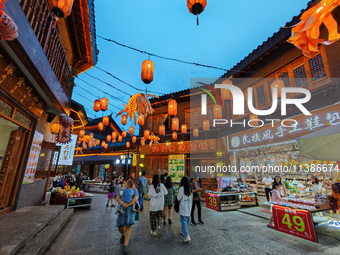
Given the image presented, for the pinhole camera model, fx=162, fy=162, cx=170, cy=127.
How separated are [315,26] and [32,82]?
8.24 metres

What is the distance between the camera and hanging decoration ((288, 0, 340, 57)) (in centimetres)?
240

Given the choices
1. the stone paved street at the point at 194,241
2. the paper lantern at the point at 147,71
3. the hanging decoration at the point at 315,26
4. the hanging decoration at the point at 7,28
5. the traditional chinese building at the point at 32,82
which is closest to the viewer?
the hanging decoration at the point at 315,26

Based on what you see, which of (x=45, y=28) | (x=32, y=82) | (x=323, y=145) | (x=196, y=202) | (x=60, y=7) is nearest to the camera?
(x=60, y=7)

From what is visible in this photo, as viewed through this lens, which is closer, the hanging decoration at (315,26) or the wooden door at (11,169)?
the hanging decoration at (315,26)

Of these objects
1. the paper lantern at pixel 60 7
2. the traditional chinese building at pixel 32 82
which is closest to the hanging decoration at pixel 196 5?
the paper lantern at pixel 60 7

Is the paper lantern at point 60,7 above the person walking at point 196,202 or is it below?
above

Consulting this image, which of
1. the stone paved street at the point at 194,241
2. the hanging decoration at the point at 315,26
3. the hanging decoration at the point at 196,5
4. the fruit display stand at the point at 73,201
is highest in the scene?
the hanging decoration at the point at 196,5

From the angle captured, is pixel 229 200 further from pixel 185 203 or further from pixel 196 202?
pixel 185 203

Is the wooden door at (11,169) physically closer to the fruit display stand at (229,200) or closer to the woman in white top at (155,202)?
the woman in white top at (155,202)

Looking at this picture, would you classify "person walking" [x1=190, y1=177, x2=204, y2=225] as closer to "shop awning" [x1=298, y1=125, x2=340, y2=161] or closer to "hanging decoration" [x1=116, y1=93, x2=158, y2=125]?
"shop awning" [x1=298, y1=125, x2=340, y2=161]

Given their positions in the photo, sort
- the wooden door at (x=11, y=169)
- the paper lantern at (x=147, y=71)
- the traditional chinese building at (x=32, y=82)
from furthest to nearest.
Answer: the paper lantern at (x=147, y=71)
the wooden door at (x=11, y=169)
the traditional chinese building at (x=32, y=82)

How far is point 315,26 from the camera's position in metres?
2.53

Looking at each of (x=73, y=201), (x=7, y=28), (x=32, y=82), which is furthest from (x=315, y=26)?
(x=73, y=201)

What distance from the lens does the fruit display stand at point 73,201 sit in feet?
29.1
